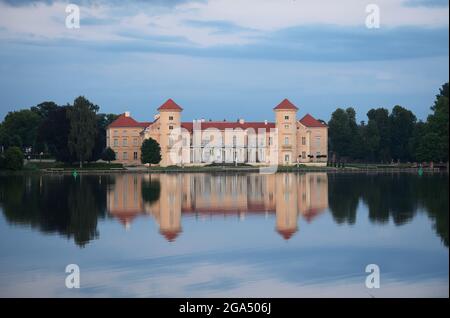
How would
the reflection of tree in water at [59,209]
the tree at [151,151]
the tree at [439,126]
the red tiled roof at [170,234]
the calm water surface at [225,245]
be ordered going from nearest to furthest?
the calm water surface at [225,245] → the red tiled roof at [170,234] → the reflection of tree in water at [59,209] → the tree at [439,126] → the tree at [151,151]

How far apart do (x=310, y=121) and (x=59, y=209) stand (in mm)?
51022

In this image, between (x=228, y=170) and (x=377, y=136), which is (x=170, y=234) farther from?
(x=377, y=136)

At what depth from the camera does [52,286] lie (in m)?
12.4

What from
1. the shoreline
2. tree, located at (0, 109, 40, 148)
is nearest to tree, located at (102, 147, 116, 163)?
the shoreline

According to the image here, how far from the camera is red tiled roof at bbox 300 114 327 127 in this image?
7212cm

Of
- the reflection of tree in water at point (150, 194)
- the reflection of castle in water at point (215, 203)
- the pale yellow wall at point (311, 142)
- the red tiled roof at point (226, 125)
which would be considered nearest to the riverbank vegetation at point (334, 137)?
the pale yellow wall at point (311, 142)

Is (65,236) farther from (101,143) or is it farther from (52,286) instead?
(101,143)

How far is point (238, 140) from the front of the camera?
69375 mm

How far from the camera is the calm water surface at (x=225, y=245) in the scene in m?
12.3

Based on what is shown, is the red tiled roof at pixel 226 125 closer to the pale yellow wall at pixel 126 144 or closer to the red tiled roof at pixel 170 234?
the pale yellow wall at pixel 126 144

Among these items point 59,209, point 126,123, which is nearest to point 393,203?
point 59,209

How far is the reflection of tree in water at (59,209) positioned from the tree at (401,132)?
147ft

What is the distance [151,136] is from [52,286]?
2262 inches

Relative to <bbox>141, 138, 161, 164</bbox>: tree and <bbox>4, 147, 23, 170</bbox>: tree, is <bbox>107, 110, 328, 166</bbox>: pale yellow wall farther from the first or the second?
<bbox>4, 147, 23, 170</bbox>: tree
